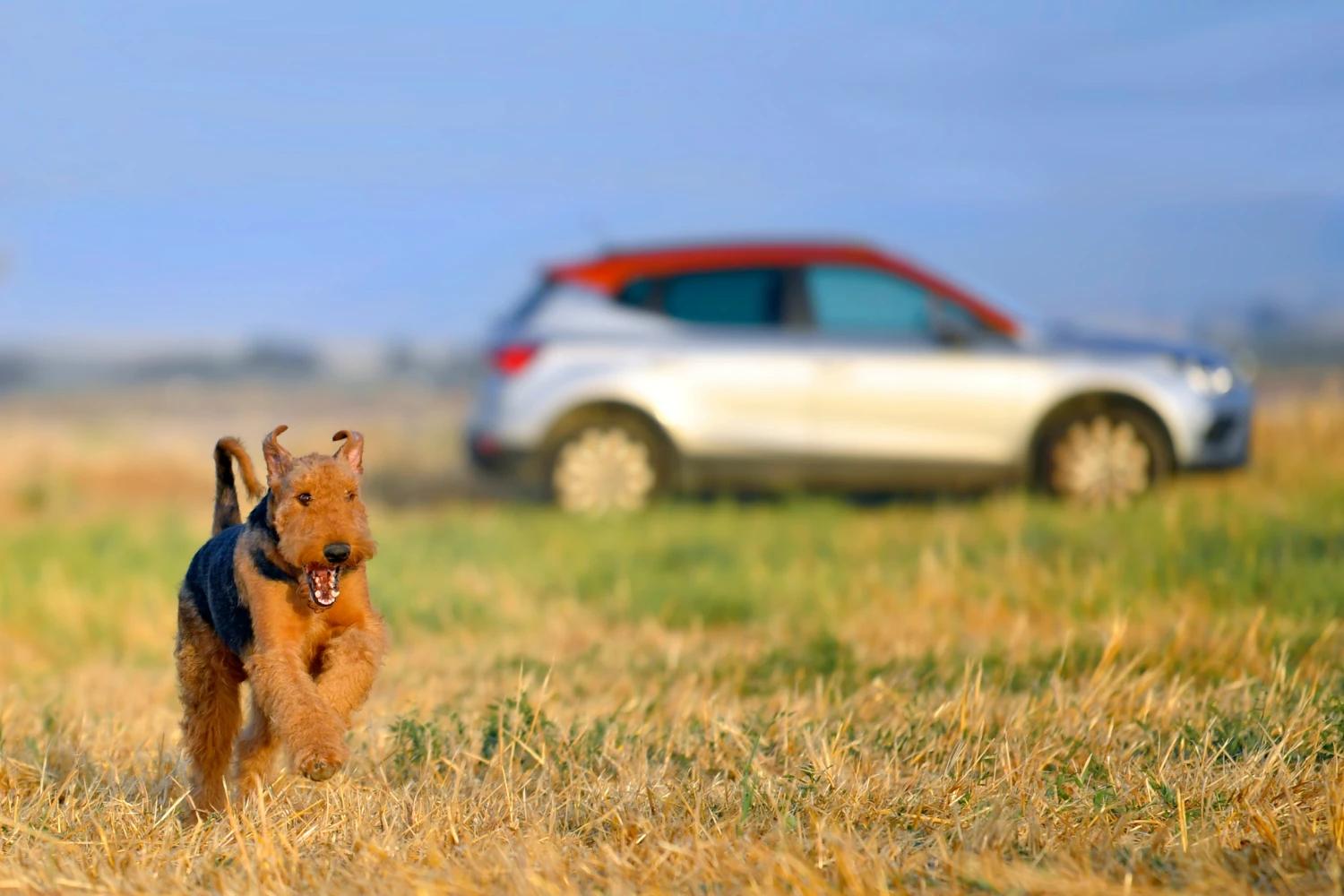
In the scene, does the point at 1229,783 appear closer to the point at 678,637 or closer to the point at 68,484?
the point at 678,637

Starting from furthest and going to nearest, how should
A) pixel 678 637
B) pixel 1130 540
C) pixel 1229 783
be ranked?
pixel 1130 540 < pixel 678 637 < pixel 1229 783

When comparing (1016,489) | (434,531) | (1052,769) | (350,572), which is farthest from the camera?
(1016,489)

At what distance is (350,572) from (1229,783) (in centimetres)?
214

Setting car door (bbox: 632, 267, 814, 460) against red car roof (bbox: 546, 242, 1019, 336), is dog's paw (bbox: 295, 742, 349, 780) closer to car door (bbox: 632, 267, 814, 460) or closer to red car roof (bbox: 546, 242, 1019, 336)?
car door (bbox: 632, 267, 814, 460)

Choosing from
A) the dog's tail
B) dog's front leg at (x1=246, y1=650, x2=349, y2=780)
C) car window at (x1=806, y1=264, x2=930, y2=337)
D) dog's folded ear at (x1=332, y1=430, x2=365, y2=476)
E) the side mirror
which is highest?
car window at (x1=806, y1=264, x2=930, y2=337)

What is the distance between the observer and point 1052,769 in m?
4.05

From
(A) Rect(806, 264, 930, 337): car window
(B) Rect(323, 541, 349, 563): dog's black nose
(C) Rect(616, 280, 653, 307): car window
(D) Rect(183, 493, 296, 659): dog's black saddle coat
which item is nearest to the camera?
(B) Rect(323, 541, 349, 563): dog's black nose

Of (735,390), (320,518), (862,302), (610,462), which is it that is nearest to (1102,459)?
(862,302)

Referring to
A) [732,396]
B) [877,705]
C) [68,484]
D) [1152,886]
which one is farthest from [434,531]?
[1152,886]

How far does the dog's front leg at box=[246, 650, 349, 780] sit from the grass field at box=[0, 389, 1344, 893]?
38 cm

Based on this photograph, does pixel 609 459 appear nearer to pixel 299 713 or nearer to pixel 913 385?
pixel 913 385

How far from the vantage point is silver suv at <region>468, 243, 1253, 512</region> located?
451 inches

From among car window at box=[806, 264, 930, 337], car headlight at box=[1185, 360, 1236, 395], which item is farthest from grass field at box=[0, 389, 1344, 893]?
car window at box=[806, 264, 930, 337]

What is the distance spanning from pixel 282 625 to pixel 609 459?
846 centimetres
